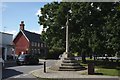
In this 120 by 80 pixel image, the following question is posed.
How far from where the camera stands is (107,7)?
35281mm

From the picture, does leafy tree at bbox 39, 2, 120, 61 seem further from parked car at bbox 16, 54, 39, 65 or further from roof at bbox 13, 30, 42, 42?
roof at bbox 13, 30, 42, 42

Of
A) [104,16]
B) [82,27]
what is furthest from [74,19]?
[104,16]

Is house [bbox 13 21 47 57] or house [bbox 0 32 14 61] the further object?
house [bbox 13 21 47 57]

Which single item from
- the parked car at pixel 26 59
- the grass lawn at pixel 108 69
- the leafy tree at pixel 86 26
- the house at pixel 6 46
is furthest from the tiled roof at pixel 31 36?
the grass lawn at pixel 108 69

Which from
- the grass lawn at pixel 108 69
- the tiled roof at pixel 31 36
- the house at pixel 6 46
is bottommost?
the grass lawn at pixel 108 69

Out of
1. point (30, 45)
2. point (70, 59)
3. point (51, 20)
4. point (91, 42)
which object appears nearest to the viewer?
point (70, 59)

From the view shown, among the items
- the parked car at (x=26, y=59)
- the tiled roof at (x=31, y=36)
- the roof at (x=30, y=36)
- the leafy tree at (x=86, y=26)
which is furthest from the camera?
the tiled roof at (x=31, y=36)

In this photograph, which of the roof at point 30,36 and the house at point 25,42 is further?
the roof at point 30,36

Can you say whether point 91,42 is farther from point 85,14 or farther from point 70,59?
point 70,59

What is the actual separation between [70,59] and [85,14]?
8.25 meters

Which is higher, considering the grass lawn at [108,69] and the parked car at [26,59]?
the parked car at [26,59]

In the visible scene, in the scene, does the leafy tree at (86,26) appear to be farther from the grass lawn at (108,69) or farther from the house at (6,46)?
the house at (6,46)

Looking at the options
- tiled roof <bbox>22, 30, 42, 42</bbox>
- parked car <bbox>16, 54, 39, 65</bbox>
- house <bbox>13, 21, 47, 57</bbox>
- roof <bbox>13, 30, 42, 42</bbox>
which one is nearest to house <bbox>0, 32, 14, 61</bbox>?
parked car <bbox>16, 54, 39, 65</bbox>

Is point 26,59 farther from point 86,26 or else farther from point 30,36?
point 30,36
